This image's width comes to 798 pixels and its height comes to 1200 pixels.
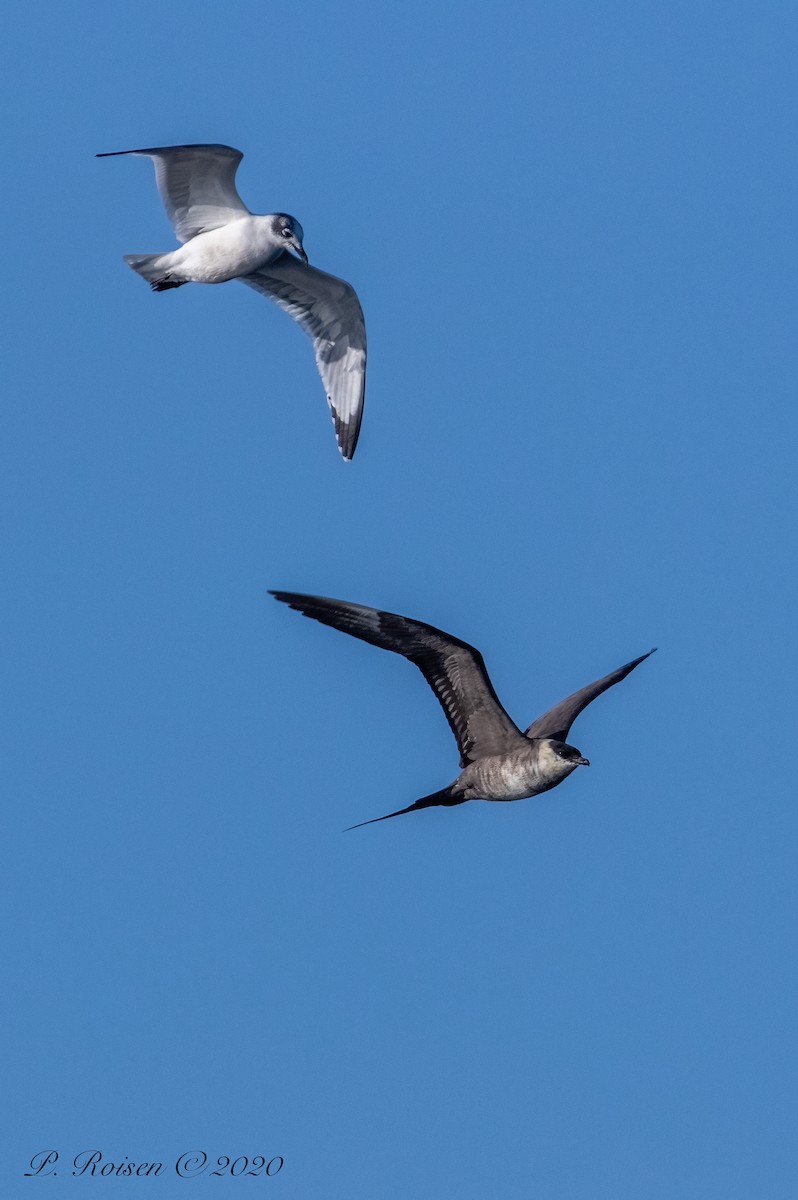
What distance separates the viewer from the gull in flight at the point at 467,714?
40.7 ft

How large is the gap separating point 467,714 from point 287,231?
4.20m

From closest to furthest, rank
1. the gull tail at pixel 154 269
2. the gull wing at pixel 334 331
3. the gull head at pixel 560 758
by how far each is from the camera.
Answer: the gull head at pixel 560 758
the gull tail at pixel 154 269
the gull wing at pixel 334 331

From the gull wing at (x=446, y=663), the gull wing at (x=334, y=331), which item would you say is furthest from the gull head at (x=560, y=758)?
the gull wing at (x=334, y=331)

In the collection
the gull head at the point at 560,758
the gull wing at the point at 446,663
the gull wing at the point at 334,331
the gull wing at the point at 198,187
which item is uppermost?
the gull wing at the point at 198,187

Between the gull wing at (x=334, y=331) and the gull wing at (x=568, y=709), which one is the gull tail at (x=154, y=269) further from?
the gull wing at (x=568, y=709)

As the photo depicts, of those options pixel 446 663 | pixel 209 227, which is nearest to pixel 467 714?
pixel 446 663

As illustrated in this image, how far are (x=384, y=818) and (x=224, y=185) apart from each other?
5.48m

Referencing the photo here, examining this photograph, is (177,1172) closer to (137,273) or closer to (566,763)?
(566,763)

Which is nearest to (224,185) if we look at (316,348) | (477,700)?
(316,348)

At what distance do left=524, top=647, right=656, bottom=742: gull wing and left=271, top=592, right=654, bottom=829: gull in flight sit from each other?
0.35 m

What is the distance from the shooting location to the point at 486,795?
12812mm

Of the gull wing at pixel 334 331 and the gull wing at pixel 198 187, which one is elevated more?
the gull wing at pixel 198 187

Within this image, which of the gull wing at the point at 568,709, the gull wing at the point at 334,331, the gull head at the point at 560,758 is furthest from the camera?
the gull wing at the point at 334,331

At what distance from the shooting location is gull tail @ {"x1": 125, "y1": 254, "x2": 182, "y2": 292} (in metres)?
14.4
